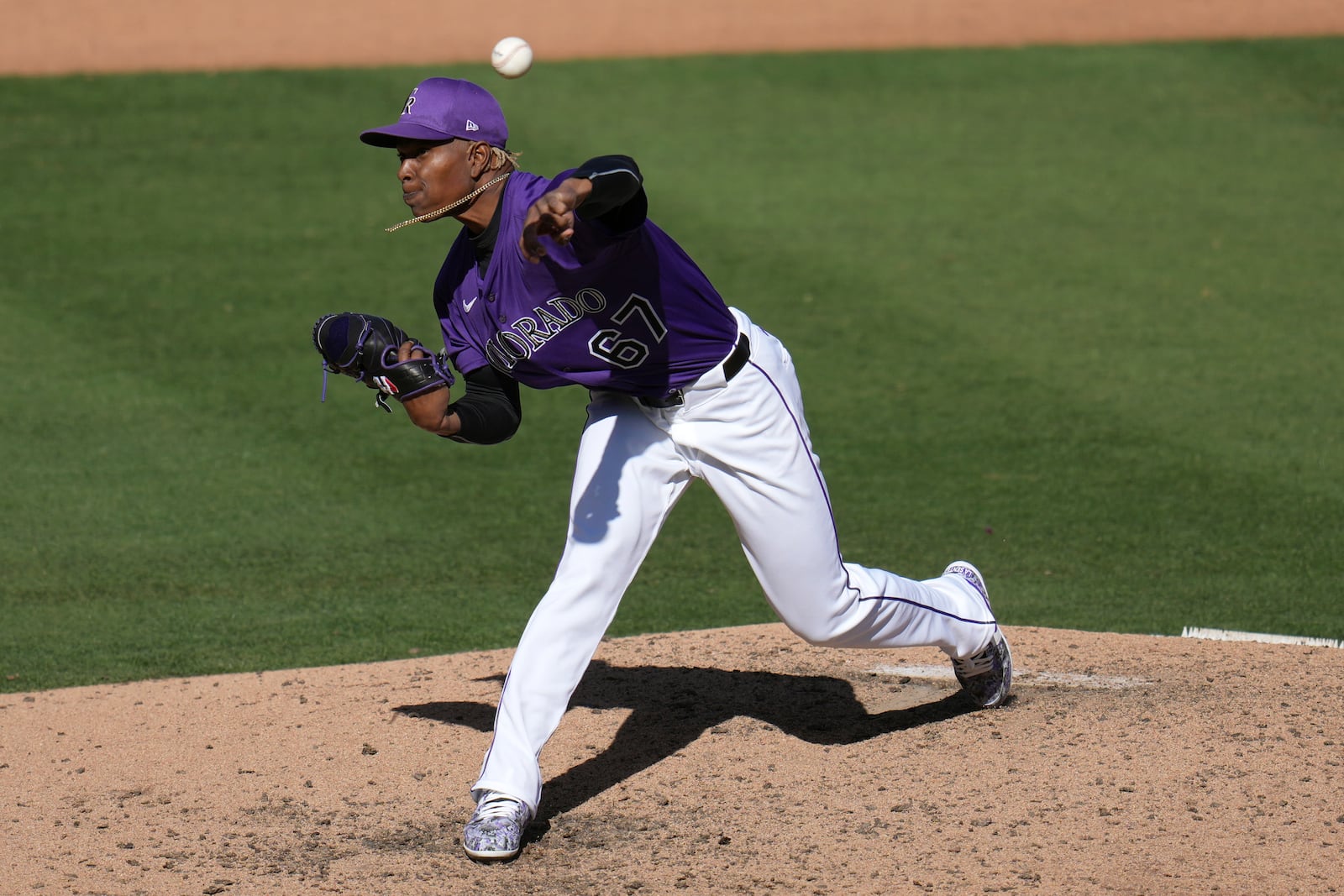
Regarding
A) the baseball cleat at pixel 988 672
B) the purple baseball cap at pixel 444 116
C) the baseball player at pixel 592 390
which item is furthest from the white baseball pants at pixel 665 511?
the purple baseball cap at pixel 444 116

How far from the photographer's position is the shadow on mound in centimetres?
447

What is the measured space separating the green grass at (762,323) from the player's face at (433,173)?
7.35 ft

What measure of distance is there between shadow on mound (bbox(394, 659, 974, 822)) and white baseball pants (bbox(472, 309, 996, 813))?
0.42 meters

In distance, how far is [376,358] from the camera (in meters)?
3.93

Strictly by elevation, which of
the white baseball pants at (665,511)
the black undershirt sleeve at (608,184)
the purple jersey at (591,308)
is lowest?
the white baseball pants at (665,511)

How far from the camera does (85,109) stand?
13.3m

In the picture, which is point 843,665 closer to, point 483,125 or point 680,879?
point 680,879

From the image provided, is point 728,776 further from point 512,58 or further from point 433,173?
point 512,58

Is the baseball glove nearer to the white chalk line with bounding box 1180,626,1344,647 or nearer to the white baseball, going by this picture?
the white baseball

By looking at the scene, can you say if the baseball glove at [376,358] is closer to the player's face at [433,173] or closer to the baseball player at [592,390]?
the baseball player at [592,390]

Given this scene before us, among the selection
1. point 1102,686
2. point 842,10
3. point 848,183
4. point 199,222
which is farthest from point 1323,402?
point 842,10

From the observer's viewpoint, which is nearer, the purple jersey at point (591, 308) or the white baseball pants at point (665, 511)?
the purple jersey at point (591, 308)

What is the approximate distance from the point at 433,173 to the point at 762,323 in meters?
5.43

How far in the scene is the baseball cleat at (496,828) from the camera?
12.5 feet
